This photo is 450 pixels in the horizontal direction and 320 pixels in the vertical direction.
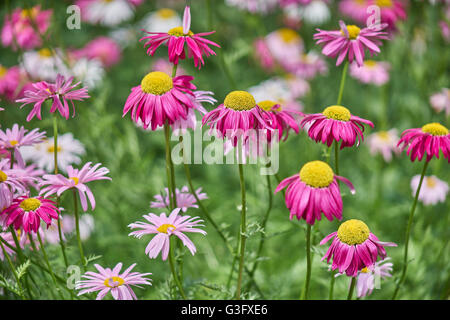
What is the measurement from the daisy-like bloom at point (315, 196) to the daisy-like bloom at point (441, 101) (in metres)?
1.08

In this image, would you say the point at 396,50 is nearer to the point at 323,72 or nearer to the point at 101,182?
the point at 323,72

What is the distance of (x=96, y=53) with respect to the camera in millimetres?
2479

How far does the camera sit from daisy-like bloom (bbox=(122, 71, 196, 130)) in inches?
31.9

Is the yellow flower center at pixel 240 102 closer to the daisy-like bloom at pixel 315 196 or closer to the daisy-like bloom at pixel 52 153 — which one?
the daisy-like bloom at pixel 315 196

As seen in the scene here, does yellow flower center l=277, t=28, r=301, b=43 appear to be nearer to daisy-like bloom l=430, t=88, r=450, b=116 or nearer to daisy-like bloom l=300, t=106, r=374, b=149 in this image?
daisy-like bloom l=430, t=88, r=450, b=116

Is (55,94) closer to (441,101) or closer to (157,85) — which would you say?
(157,85)

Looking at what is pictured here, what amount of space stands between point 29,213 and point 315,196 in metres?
0.50

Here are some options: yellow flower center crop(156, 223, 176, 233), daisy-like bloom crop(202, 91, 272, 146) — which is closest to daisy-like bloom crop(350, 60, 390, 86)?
daisy-like bloom crop(202, 91, 272, 146)

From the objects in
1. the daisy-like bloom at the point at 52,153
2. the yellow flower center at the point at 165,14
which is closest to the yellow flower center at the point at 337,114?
the daisy-like bloom at the point at 52,153

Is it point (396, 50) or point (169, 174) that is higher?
point (396, 50)

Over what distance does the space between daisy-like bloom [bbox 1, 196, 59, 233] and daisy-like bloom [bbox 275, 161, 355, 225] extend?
16.9 inches

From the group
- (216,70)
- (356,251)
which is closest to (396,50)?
(216,70)

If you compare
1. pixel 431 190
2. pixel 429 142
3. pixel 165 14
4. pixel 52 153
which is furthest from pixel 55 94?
pixel 165 14

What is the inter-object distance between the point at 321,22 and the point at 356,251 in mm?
1889
